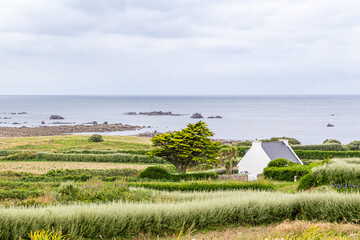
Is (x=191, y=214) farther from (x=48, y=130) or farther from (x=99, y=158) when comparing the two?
(x=48, y=130)

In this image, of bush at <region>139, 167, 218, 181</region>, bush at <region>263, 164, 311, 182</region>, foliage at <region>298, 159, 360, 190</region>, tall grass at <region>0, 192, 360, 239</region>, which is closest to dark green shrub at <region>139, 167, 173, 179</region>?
bush at <region>139, 167, 218, 181</region>

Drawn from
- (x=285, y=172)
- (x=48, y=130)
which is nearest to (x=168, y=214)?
(x=285, y=172)

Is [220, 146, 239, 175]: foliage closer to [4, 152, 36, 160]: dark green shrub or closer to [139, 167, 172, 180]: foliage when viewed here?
[139, 167, 172, 180]: foliage

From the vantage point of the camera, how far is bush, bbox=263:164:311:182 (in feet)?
77.5

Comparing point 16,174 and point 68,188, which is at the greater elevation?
point 68,188

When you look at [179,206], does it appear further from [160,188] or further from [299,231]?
[160,188]

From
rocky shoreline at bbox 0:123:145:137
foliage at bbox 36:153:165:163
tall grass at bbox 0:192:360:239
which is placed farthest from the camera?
rocky shoreline at bbox 0:123:145:137

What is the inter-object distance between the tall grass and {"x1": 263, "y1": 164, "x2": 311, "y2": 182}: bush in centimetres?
1246

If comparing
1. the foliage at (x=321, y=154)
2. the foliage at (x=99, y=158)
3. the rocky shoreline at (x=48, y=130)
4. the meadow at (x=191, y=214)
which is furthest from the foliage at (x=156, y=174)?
the rocky shoreline at (x=48, y=130)

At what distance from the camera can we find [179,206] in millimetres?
10039

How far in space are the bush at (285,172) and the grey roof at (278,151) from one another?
17.4ft

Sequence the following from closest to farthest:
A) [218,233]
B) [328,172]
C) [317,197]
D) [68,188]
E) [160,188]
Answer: [218,233] → [317,197] → [68,188] → [328,172] → [160,188]

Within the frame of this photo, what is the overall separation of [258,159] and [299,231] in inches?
882

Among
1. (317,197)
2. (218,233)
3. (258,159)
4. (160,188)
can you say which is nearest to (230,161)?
(258,159)
